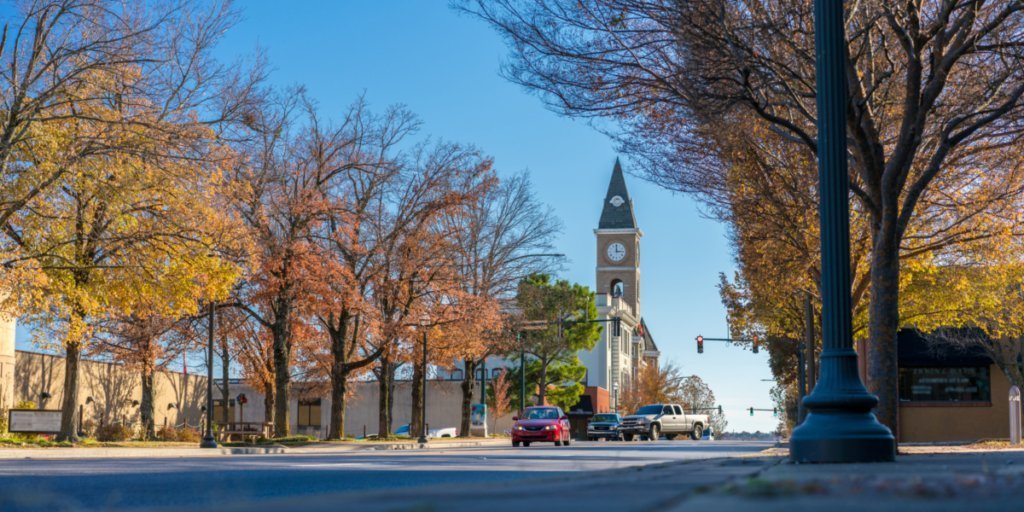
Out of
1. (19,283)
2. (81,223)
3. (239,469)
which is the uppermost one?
(81,223)

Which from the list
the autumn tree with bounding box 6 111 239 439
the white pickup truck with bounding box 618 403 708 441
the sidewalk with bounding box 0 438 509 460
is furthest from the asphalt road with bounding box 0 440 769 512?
the white pickup truck with bounding box 618 403 708 441

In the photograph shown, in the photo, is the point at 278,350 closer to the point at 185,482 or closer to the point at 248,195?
the point at 248,195

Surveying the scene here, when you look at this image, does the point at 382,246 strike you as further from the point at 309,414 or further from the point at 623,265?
the point at 623,265

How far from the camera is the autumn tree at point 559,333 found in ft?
228

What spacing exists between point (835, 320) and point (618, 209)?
115 meters

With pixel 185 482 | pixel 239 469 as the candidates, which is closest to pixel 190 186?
pixel 239 469

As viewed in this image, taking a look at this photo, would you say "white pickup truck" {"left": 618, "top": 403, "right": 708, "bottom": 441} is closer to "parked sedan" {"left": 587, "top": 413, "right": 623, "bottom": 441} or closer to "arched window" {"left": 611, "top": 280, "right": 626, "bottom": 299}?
"parked sedan" {"left": 587, "top": 413, "right": 623, "bottom": 441}

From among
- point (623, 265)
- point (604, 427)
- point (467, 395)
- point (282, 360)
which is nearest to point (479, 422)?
point (467, 395)

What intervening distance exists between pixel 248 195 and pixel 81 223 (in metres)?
7.31

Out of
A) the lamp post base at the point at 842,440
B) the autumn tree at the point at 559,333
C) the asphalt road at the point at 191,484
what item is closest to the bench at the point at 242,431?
the asphalt road at the point at 191,484

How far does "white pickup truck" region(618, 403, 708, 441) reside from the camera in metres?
56.2

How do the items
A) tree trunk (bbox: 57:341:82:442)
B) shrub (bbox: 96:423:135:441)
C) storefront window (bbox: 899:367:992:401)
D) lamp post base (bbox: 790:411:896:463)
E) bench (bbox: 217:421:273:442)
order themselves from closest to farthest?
lamp post base (bbox: 790:411:896:463)
tree trunk (bbox: 57:341:82:442)
shrub (bbox: 96:423:135:441)
bench (bbox: 217:421:273:442)
storefront window (bbox: 899:367:992:401)

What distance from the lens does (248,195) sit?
118 feet

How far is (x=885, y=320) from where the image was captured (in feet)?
58.4
